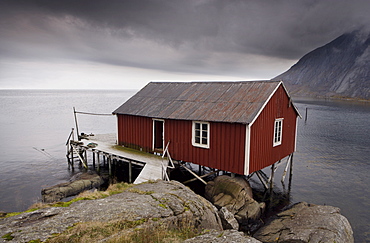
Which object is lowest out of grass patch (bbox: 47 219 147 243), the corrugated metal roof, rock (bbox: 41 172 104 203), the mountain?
rock (bbox: 41 172 104 203)

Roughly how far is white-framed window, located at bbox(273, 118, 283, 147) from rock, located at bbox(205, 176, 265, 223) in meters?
4.12

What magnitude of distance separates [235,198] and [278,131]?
6.08m

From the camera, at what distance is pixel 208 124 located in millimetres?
16406

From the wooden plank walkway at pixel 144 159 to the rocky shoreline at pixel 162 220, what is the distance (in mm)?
3942

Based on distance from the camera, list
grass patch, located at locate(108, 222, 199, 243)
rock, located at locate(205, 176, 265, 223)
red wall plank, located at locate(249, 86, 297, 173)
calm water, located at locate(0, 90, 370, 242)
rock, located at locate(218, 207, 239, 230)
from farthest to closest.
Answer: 1. calm water, located at locate(0, 90, 370, 242)
2. red wall plank, located at locate(249, 86, 297, 173)
3. rock, located at locate(205, 176, 265, 223)
4. rock, located at locate(218, 207, 239, 230)
5. grass patch, located at locate(108, 222, 199, 243)

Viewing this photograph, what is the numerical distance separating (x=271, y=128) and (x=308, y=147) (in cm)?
2231

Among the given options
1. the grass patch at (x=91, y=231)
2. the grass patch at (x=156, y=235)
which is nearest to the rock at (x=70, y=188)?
the grass patch at (x=91, y=231)

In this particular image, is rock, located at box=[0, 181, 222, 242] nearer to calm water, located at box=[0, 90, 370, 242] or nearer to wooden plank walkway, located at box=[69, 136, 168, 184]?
wooden plank walkway, located at box=[69, 136, 168, 184]

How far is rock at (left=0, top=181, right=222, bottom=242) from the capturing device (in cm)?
736

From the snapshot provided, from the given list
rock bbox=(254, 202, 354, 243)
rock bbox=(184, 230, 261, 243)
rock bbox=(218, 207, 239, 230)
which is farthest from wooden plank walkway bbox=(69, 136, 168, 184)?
rock bbox=(184, 230, 261, 243)

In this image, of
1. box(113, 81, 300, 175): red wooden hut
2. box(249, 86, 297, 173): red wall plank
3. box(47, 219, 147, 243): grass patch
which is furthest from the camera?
box(249, 86, 297, 173): red wall plank

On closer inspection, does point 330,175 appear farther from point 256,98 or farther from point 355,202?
point 256,98

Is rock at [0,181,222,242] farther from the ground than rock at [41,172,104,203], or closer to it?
farther from the ground

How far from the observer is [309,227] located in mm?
11328
